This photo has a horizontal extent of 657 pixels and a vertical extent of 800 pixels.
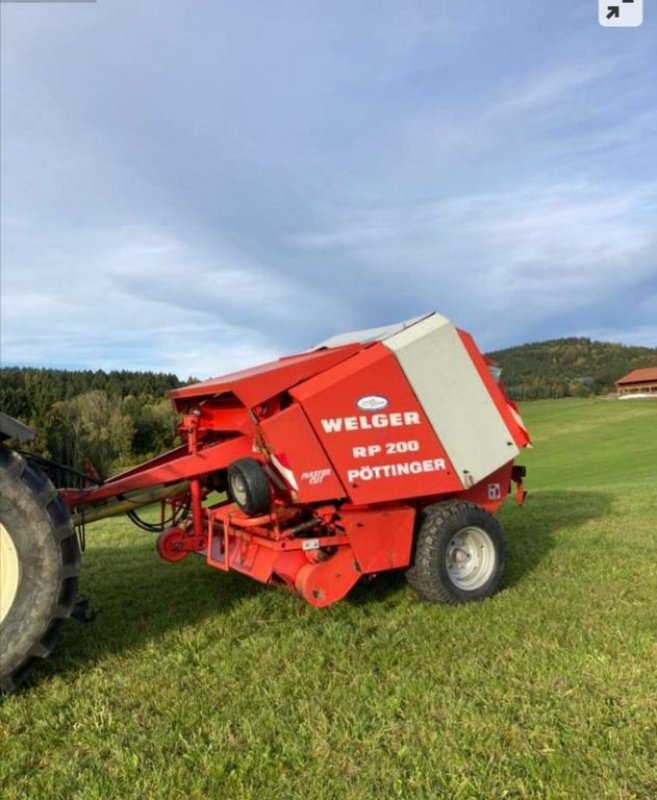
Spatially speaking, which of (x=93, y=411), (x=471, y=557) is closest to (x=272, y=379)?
(x=471, y=557)

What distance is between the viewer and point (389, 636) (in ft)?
14.4

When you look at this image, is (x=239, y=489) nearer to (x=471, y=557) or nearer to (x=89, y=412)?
(x=471, y=557)

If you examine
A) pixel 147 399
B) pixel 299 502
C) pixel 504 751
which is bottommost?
pixel 504 751

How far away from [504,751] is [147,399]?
123 ft

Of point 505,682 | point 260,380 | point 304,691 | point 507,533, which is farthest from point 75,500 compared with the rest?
point 507,533

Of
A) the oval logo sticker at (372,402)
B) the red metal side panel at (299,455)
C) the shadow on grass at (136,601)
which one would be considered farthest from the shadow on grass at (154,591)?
the oval logo sticker at (372,402)

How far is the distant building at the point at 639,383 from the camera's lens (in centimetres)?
8900

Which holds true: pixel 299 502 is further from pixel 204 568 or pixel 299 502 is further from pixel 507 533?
pixel 507 533

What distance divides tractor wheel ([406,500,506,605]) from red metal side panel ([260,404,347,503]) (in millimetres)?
817

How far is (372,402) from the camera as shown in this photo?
4973 millimetres

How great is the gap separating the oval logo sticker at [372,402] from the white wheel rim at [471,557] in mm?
1123

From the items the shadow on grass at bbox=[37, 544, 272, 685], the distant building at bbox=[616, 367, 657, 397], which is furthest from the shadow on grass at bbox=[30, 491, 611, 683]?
the distant building at bbox=[616, 367, 657, 397]

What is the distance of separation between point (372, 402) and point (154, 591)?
89.0 inches

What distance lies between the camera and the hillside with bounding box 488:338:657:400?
82.5m
